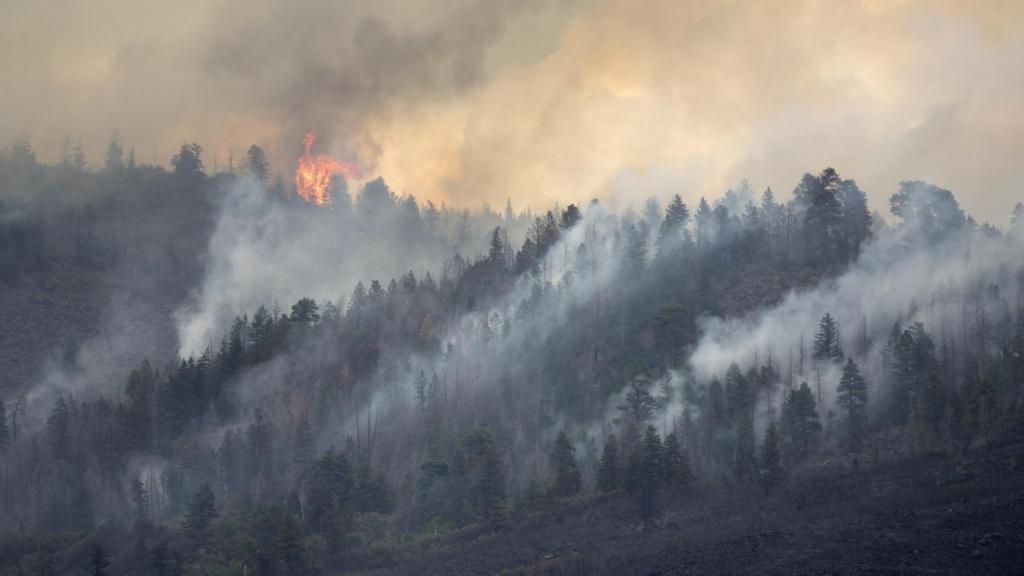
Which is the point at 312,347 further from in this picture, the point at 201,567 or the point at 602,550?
the point at 602,550

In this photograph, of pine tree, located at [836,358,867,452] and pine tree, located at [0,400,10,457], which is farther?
pine tree, located at [0,400,10,457]

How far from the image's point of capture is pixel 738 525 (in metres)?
107

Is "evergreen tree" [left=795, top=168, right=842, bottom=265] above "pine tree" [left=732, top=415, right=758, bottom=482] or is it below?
above

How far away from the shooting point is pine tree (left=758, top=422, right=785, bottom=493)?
117062 mm

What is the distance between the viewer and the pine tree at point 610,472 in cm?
12656

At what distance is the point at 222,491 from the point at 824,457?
85517 millimetres

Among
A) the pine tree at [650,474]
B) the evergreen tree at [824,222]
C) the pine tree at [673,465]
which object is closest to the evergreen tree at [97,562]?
the pine tree at [650,474]

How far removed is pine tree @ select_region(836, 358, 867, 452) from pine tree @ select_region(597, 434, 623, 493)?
26.8m

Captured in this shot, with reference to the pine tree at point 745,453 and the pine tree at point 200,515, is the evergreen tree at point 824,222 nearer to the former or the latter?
the pine tree at point 745,453

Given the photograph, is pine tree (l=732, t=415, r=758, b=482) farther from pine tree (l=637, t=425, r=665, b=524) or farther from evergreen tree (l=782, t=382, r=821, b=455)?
pine tree (l=637, t=425, r=665, b=524)

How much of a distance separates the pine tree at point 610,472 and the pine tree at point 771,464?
16450 mm

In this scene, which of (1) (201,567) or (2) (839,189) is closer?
(1) (201,567)

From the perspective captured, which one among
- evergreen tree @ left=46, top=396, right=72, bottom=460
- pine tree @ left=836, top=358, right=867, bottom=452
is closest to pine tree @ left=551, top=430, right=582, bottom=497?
pine tree @ left=836, top=358, right=867, bottom=452

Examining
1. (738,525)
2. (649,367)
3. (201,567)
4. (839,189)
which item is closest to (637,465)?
(738,525)
